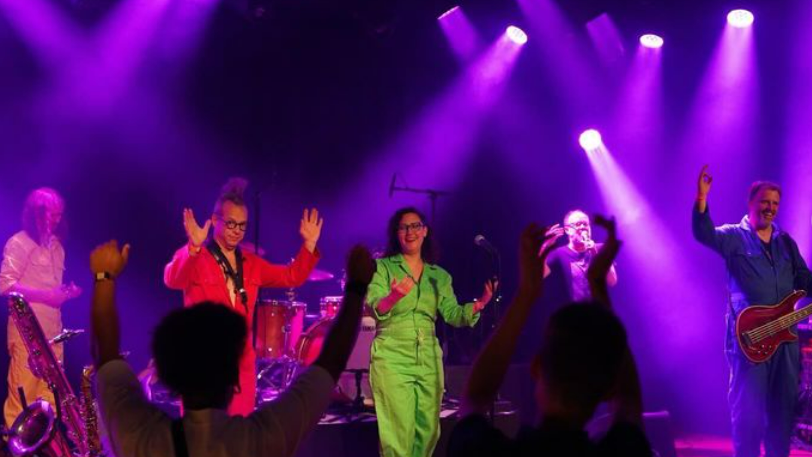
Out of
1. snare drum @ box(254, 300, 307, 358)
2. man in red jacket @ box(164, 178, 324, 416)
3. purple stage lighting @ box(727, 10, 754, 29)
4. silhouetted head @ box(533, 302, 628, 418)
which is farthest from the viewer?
purple stage lighting @ box(727, 10, 754, 29)

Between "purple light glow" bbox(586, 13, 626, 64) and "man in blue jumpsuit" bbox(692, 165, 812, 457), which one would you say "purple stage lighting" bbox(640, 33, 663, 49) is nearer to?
"purple light glow" bbox(586, 13, 626, 64)

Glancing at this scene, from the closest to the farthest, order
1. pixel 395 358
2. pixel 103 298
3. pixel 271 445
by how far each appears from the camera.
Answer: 1. pixel 271 445
2. pixel 103 298
3. pixel 395 358

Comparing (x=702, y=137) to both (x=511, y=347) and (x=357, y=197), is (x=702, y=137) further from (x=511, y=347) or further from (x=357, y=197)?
(x=511, y=347)

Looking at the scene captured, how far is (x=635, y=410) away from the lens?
2422 millimetres

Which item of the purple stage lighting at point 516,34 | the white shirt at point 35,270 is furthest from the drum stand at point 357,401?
the purple stage lighting at point 516,34

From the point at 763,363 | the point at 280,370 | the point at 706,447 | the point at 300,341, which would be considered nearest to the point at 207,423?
the point at 763,363

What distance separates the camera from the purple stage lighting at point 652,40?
1077cm

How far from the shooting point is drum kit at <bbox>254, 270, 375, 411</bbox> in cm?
841

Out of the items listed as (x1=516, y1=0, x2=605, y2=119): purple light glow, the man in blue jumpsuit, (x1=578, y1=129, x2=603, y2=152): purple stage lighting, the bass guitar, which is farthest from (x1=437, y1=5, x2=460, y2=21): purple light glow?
the bass guitar

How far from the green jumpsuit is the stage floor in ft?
13.2

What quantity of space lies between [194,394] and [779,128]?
9790mm

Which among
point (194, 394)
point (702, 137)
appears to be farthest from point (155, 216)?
point (194, 394)

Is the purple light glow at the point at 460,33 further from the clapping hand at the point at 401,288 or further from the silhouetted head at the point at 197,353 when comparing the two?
the silhouetted head at the point at 197,353

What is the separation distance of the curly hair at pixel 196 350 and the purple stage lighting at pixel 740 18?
9.78 m
